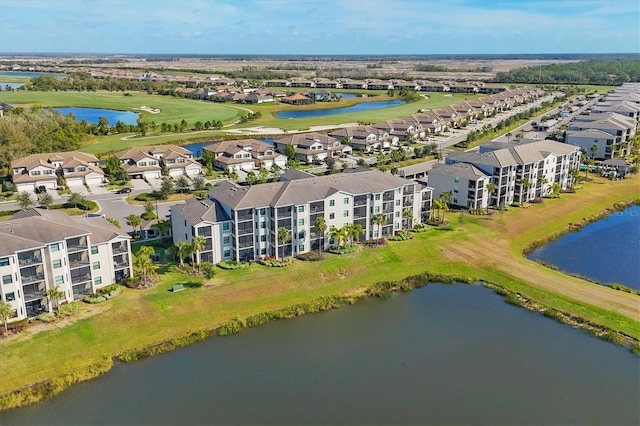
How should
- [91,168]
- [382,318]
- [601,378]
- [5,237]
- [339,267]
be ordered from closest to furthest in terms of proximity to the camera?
[601,378] → [5,237] → [382,318] → [339,267] → [91,168]

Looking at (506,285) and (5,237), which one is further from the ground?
(5,237)

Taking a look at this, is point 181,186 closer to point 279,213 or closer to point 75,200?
point 75,200

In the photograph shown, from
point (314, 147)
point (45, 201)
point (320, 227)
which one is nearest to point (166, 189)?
point (45, 201)

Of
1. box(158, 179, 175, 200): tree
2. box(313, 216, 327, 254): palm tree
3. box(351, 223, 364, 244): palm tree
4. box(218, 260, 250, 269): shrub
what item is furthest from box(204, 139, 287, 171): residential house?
box(218, 260, 250, 269): shrub

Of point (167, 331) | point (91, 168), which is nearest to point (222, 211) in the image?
point (167, 331)

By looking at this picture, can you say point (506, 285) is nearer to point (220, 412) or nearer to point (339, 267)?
point (339, 267)

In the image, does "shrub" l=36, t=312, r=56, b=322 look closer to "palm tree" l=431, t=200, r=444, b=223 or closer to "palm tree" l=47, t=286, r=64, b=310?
"palm tree" l=47, t=286, r=64, b=310

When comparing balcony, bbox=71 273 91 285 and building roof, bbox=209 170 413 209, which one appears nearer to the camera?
balcony, bbox=71 273 91 285
